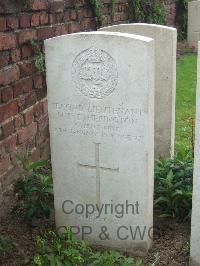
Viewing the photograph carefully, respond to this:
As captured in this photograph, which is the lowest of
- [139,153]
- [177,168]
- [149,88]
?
[177,168]

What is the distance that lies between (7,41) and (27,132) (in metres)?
0.84

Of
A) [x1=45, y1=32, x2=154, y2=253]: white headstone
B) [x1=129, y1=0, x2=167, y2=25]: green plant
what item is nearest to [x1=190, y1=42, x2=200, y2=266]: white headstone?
[x1=45, y1=32, x2=154, y2=253]: white headstone

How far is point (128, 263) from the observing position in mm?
2678

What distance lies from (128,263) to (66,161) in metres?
0.83

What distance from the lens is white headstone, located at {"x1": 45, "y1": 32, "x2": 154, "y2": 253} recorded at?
9.04ft

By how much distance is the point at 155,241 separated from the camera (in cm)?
321

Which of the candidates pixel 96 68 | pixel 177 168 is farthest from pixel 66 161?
pixel 177 168

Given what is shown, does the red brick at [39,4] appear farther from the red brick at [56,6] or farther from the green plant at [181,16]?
the green plant at [181,16]

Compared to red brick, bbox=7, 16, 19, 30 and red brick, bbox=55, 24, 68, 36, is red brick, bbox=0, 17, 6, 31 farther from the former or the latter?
red brick, bbox=55, 24, 68, 36

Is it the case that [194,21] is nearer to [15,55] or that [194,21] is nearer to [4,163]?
[15,55]

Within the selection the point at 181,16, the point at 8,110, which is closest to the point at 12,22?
the point at 8,110

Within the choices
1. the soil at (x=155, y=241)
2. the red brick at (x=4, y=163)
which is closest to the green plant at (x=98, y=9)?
the red brick at (x=4, y=163)

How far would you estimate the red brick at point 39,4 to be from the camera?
3881 millimetres

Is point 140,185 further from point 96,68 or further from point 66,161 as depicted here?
point 96,68
